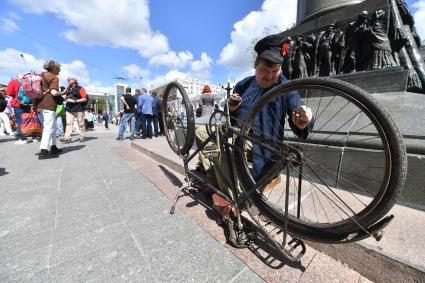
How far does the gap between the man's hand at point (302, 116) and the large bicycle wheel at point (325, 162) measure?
4.2 inches

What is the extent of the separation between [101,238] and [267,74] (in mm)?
2075

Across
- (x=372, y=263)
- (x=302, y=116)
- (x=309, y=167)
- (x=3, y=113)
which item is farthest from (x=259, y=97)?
(x=3, y=113)

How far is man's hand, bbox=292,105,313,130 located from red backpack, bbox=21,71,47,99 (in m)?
5.09

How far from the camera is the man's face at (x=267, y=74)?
180 centimetres

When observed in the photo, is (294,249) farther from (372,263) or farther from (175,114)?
(175,114)

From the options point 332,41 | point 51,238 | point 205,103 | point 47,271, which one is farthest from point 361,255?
point 205,103

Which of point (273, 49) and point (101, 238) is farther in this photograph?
point (101, 238)

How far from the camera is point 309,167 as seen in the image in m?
1.37

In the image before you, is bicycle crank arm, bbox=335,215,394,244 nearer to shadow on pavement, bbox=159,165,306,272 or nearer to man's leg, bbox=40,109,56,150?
shadow on pavement, bbox=159,165,306,272

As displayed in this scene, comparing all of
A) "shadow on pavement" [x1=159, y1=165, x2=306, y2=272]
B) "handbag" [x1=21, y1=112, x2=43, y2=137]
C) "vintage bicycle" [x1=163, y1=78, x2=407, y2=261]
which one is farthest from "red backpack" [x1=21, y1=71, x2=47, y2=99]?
"shadow on pavement" [x1=159, y1=165, x2=306, y2=272]

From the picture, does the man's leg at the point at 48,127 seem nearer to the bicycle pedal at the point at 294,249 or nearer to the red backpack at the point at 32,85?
the red backpack at the point at 32,85

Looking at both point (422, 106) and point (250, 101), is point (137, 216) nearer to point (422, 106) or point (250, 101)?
point (250, 101)

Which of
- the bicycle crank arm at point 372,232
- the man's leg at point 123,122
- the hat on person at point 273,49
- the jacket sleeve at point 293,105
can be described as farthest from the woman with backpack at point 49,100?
the bicycle crank arm at point 372,232

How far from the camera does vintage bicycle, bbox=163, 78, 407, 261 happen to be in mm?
1081
